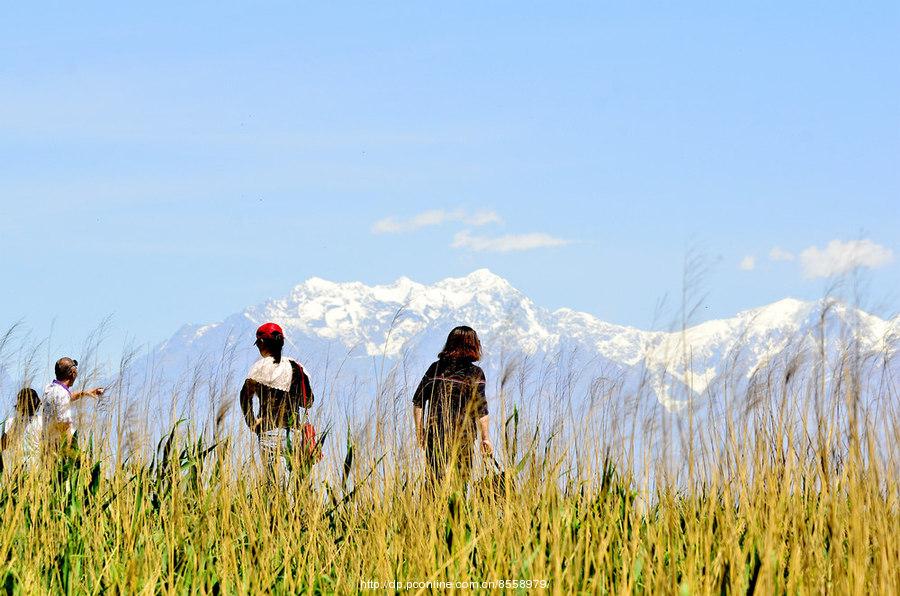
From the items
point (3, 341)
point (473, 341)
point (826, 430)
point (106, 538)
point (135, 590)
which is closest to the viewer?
point (135, 590)

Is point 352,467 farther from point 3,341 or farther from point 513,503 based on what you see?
point 3,341

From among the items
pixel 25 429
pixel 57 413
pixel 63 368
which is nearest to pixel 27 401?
pixel 57 413

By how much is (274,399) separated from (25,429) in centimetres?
135

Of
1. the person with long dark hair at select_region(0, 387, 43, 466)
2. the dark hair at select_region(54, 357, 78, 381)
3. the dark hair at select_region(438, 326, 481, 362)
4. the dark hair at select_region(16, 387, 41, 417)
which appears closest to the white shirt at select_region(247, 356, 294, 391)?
the dark hair at select_region(438, 326, 481, 362)

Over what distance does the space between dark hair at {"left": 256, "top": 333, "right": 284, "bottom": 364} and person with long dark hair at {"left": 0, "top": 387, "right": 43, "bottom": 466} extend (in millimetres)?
1231

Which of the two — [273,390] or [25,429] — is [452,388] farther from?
[25,429]

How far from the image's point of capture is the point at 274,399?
5.54 m

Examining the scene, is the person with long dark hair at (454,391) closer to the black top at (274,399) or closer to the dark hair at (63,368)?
the black top at (274,399)

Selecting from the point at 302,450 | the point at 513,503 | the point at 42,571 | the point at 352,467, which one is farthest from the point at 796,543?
the point at 42,571

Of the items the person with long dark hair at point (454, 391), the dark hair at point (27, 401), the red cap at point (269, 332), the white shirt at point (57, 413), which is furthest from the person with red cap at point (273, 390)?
the dark hair at point (27, 401)

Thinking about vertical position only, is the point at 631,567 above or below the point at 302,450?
below

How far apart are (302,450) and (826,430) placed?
2322mm

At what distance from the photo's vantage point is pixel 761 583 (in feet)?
10.5

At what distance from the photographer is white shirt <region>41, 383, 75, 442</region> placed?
5.67 meters
